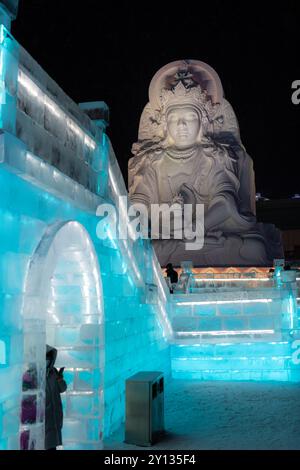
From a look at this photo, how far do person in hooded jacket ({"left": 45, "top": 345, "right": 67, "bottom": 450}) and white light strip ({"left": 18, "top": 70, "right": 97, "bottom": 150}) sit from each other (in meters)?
2.18

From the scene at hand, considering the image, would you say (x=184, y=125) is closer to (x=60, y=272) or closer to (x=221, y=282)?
(x=221, y=282)

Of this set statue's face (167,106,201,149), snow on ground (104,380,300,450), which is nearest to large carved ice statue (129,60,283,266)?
statue's face (167,106,201,149)

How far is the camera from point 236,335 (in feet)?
32.6

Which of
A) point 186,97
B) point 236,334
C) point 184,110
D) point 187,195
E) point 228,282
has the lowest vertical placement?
point 236,334

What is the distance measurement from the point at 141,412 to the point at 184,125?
14.0 meters

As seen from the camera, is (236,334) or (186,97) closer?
(236,334)

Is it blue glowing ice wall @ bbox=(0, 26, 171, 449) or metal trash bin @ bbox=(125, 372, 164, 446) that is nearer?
blue glowing ice wall @ bbox=(0, 26, 171, 449)

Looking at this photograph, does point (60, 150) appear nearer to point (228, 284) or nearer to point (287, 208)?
point (228, 284)

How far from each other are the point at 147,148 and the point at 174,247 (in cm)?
427

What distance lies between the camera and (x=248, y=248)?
16.1 meters

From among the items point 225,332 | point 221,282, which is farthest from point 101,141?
point 221,282

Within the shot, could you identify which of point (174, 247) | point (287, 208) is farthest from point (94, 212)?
point (287, 208)

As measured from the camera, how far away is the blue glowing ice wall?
3.85 m

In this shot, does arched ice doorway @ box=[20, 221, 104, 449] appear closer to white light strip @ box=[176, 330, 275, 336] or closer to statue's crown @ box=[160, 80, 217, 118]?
white light strip @ box=[176, 330, 275, 336]
